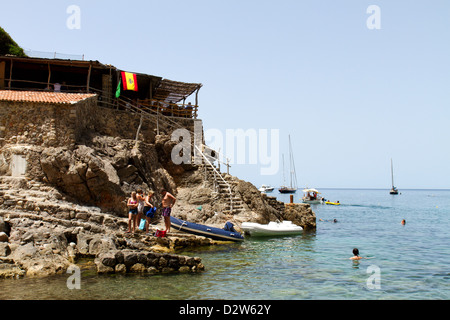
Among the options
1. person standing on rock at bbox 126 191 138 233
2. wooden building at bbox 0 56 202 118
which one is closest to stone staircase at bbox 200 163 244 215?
wooden building at bbox 0 56 202 118

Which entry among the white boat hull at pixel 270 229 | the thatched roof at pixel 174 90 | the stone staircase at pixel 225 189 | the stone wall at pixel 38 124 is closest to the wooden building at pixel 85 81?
the thatched roof at pixel 174 90

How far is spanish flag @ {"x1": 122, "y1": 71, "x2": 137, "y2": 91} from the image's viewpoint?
2503cm

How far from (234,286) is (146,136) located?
16.2 metres

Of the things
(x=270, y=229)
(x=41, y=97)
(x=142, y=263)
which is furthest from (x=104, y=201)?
(x=270, y=229)

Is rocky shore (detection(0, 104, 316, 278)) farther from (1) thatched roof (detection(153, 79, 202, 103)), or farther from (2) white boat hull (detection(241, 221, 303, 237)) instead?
(1) thatched roof (detection(153, 79, 202, 103))

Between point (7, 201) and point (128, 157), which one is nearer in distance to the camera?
point (7, 201)

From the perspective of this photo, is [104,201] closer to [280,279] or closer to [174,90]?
[280,279]

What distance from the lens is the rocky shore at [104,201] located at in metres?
12.2

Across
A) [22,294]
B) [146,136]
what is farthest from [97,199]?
[22,294]

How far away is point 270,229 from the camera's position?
21953mm

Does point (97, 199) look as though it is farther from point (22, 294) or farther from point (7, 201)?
point (22, 294)

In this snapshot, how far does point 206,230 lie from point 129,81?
12822mm
